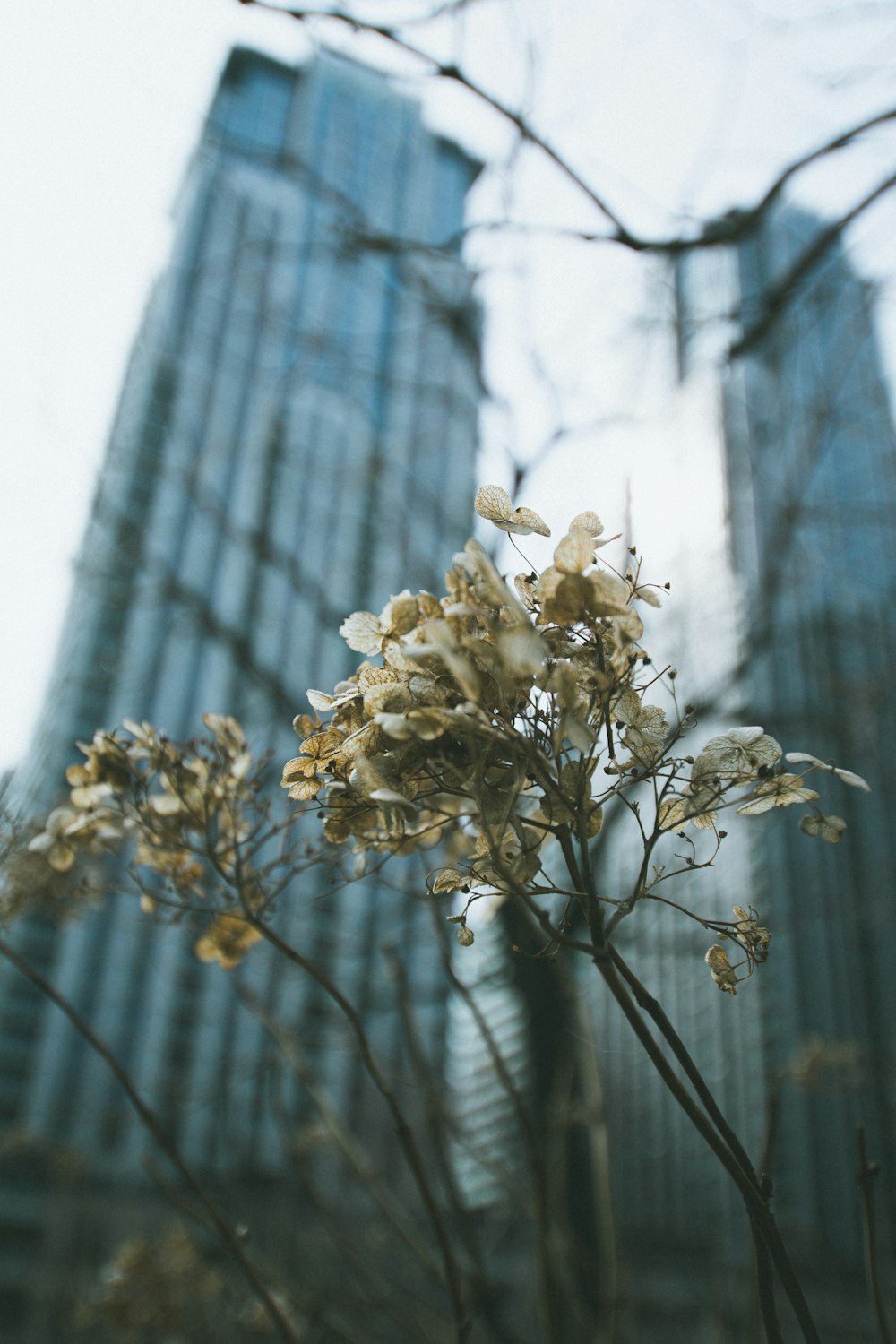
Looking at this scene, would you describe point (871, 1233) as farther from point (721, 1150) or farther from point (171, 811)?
point (171, 811)

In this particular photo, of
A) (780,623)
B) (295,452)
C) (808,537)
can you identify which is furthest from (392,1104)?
(295,452)

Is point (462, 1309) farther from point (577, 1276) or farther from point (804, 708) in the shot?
point (804, 708)

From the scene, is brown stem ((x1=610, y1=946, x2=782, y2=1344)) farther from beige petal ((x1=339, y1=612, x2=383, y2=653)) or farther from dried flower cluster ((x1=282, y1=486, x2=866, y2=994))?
beige petal ((x1=339, y1=612, x2=383, y2=653))

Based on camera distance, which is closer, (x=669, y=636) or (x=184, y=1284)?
(x=184, y=1284)

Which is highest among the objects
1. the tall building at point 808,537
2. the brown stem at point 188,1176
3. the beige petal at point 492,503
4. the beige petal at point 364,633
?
the tall building at point 808,537

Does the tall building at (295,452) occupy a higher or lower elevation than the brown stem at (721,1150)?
higher

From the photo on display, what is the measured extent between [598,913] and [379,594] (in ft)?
16.4

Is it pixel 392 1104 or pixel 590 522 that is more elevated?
pixel 590 522

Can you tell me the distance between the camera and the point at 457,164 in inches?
194

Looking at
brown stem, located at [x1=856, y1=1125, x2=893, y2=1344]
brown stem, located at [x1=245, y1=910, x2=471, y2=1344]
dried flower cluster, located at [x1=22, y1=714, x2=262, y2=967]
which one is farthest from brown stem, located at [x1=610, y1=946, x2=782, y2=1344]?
dried flower cluster, located at [x1=22, y1=714, x2=262, y2=967]

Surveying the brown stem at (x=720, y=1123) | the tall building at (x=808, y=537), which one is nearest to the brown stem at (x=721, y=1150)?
the brown stem at (x=720, y=1123)

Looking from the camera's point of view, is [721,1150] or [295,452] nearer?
[721,1150]

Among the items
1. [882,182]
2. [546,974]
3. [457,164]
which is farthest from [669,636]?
[457,164]

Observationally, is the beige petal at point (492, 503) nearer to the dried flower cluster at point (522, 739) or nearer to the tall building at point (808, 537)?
the dried flower cluster at point (522, 739)
